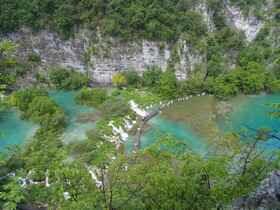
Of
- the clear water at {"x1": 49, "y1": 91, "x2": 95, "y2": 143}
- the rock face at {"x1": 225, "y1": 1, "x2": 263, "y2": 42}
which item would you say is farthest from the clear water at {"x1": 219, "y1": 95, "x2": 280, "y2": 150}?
the clear water at {"x1": 49, "y1": 91, "x2": 95, "y2": 143}

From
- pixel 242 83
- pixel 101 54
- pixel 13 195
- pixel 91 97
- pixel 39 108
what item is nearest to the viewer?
pixel 13 195

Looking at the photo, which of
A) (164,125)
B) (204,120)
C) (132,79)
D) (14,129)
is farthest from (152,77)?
(14,129)

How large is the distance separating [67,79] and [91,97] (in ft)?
10.7

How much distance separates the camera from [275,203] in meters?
6.07

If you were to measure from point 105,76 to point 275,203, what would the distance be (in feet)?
68.4

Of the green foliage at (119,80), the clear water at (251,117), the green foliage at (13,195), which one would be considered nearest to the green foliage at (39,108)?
the green foliage at (119,80)

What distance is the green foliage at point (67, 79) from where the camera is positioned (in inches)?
996

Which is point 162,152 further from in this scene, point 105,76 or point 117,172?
point 105,76

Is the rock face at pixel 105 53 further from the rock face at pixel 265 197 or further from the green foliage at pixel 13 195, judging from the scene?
the green foliage at pixel 13 195

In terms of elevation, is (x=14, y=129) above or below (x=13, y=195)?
below

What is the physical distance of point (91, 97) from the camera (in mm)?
23109

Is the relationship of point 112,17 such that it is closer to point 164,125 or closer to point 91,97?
point 91,97

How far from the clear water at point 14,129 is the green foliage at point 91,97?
363 cm

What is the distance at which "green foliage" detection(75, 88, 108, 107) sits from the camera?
22750mm
